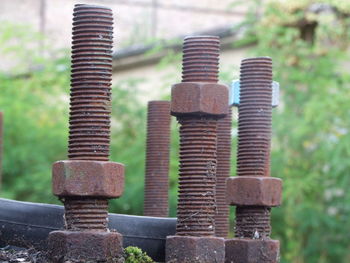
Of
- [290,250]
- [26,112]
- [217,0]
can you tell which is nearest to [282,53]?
[290,250]

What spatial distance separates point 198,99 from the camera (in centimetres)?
596

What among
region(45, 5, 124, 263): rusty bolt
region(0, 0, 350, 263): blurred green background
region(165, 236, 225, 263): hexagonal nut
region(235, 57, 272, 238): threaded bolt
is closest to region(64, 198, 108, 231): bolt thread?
region(45, 5, 124, 263): rusty bolt

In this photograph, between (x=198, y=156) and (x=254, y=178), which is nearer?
(x=198, y=156)

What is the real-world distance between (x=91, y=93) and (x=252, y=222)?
1.53 meters

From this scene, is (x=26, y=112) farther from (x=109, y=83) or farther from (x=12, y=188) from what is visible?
(x=109, y=83)

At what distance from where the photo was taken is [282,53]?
1702 centimetres

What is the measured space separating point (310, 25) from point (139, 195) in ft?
21.7

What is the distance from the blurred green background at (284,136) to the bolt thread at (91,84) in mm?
8625

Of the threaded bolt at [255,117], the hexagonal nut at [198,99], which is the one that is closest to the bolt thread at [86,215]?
the hexagonal nut at [198,99]

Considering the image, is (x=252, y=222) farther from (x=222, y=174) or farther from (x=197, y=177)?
(x=222, y=174)

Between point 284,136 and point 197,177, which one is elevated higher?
point 284,136

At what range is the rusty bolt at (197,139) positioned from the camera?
19.5ft

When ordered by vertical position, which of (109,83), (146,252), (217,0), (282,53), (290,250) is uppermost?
(217,0)

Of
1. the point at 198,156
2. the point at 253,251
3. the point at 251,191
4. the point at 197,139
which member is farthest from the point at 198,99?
the point at 253,251
